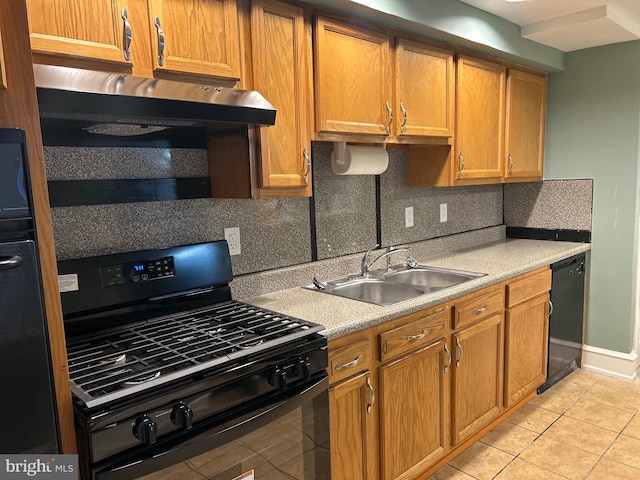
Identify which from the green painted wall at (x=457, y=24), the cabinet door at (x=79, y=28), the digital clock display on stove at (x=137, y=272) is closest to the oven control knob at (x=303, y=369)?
the digital clock display on stove at (x=137, y=272)

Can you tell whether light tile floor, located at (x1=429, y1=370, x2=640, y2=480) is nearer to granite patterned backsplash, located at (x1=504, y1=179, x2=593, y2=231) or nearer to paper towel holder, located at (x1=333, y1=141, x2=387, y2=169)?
granite patterned backsplash, located at (x1=504, y1=179, x2=593, y2=231)

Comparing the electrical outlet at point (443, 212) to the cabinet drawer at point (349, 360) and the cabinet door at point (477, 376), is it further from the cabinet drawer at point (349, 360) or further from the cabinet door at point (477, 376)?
the cabinet drawer at point (349, 360)

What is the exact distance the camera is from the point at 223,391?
133cm

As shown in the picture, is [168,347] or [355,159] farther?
[355,159]

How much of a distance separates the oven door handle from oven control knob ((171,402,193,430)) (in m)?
0.03

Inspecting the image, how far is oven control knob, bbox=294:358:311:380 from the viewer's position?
1.52m

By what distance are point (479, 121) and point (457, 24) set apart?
1.96ft

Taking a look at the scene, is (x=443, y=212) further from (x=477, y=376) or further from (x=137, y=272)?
(x=137, y=272)

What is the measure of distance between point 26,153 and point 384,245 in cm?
202

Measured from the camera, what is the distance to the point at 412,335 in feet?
6.53

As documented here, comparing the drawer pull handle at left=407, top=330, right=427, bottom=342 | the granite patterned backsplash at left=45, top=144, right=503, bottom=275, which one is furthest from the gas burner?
the drawer pull handle at left=407, top=330, right=427, bottom=342

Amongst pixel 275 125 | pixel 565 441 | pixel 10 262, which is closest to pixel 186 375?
pixel 10 262

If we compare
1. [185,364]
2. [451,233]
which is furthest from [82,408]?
[451,233]

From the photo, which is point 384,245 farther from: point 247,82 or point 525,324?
point 247,82
